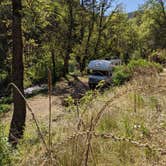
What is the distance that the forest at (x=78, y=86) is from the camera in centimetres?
390

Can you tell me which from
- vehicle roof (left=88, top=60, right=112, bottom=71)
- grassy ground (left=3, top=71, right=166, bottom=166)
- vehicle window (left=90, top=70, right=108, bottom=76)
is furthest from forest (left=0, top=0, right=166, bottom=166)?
vehicle roof (left=88, top=60, right=112, bottom=71)

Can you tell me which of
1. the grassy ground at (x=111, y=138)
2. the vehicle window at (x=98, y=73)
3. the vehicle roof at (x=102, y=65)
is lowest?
the vehicle window at (x=98, y=73)

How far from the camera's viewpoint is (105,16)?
Answer: 37.1m

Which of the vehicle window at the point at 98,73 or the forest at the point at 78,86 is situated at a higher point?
the forest at the point at 78,86

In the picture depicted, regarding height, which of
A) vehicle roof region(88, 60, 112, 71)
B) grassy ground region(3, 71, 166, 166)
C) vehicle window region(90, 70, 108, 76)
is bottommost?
vehicle window region(90, 70, 108, 76)

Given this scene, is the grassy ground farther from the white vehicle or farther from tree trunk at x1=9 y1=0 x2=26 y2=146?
the white vehicle

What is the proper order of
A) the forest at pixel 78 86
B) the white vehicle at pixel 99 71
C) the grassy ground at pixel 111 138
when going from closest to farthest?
the grassy ground at pixel 111 138 < the forest at pixel 78 86 < the white vehicle at pixel 99 71

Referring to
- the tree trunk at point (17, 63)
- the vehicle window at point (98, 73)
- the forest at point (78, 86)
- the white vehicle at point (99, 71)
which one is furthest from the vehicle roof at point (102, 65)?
the tree trunk at point (17, 63)

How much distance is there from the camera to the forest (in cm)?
390

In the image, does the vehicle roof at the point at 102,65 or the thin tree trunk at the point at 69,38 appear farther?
the thin tree trunk at the point at 69,38

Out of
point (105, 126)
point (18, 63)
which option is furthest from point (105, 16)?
point (105, 126)

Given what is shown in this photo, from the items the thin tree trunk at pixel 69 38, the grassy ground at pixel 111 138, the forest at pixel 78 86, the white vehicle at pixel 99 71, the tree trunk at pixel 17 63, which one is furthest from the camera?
the thin tree trunk at pixel 69 38

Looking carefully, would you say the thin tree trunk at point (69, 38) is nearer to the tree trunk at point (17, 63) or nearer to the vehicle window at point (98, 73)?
the vehicle window at point (98, 73)

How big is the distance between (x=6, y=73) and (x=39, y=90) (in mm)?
2955
